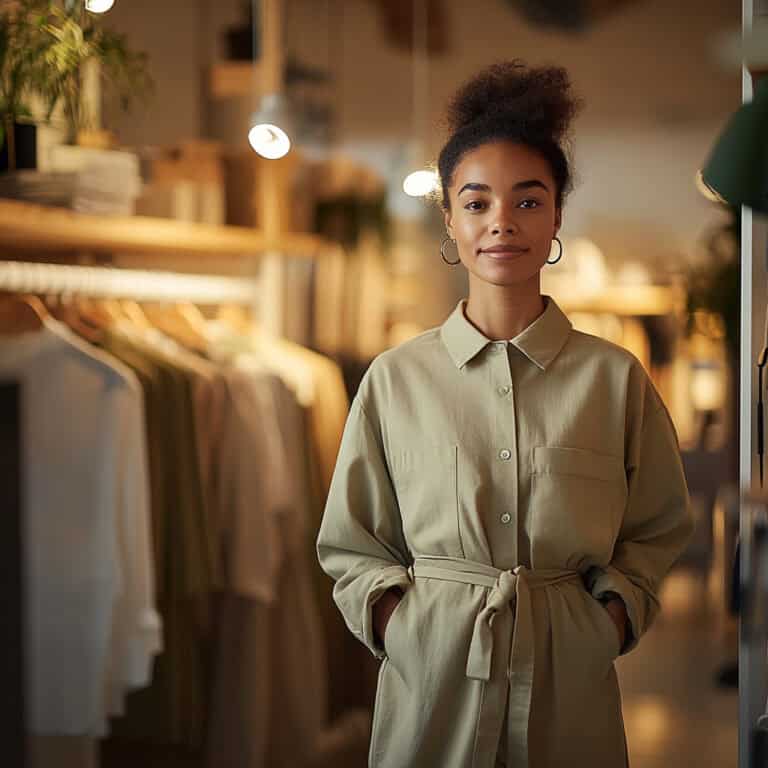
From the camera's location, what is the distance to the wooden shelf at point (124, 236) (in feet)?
7.82

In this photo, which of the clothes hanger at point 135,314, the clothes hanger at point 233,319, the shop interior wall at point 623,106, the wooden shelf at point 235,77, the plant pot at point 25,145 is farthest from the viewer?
the shop interior wall at point 623,106

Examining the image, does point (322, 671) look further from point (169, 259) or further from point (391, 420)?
point (391, 420)

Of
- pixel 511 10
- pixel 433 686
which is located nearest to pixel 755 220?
pixel 433 686

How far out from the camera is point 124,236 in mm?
2703

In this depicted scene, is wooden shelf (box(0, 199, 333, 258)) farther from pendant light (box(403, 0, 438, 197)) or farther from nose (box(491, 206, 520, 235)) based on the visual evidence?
nose (box(491, 206, 520, 235))

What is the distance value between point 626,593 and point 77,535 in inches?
54.0

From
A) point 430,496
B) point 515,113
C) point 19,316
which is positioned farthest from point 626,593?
point 19,316

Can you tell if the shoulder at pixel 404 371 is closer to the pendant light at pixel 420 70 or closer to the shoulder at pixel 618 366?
the shoulder at pixel 618 366

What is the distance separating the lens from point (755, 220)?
1.58 m

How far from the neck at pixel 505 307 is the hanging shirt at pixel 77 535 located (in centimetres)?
116

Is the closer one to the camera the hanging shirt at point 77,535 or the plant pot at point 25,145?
the plant pot at point 25,145

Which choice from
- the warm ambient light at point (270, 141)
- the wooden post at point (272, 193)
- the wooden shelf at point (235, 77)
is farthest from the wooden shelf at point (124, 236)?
the warm ambient light at point (270, 141)

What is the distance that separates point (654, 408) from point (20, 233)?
1431 millimetres

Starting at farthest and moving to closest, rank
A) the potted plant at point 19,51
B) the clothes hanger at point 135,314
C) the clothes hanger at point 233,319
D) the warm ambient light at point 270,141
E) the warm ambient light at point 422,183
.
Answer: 1. the clothes hanger at point 233,319
2. the clothes hanger at point 135,314
3. the potted plant at point 19,51
4. the warm ambient light at point 270,141
5. the warm ambient light at point 422,183
